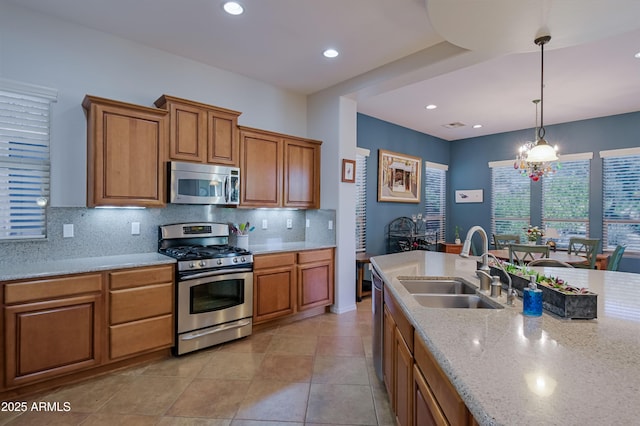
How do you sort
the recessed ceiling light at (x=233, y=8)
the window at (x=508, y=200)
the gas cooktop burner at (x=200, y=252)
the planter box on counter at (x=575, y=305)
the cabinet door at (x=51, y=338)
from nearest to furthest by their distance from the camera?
the planter box on counter at (x=575, y=305)
the cabinet door at (x=51, y=338)
the recessed ceiling light at (x=233, y=8)
the gas cooktop burner at (x=200, y=252)
the window at (x=508, y=200)

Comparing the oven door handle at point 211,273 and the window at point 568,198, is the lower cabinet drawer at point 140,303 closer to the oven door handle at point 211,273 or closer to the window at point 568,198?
the oven door handle at point 211,273

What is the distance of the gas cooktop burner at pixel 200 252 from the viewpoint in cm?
307

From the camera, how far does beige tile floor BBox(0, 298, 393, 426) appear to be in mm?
2145

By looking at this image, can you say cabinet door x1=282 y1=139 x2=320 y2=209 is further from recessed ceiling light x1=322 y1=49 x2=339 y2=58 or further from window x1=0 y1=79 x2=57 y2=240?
window x1=0 y1=79 x2=57 y2=240

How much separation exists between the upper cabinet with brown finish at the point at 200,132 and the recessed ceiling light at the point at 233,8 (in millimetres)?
940

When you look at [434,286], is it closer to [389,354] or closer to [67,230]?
[389,354]

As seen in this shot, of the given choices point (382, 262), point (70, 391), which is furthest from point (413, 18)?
point (70, 391)

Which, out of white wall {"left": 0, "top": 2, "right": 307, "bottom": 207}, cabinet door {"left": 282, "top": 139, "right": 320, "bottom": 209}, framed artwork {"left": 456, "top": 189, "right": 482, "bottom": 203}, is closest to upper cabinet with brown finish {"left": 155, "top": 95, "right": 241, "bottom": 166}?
white wall {"left": 0, "top": 2, "right": 307, "bottom": 207}

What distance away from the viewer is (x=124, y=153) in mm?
2896

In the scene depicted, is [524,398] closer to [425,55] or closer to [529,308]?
[529,308]

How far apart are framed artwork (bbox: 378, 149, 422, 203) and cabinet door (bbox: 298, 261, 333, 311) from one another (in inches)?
82.4

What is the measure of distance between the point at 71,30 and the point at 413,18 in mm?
2943

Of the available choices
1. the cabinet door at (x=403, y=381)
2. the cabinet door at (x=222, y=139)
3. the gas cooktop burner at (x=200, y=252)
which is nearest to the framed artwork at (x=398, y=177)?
the cabinet door at (x=222, y=139)

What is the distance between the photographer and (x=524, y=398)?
824 mm
